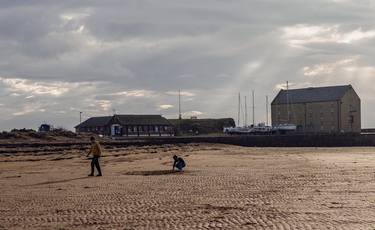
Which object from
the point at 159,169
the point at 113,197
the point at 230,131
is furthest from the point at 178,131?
the point at 113,197

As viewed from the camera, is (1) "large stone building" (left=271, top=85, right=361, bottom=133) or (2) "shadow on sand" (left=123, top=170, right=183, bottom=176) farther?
(1) "large stone building" (left=271, top=85, right=361, bottom=133)

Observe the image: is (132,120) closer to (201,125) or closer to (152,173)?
(201,125)

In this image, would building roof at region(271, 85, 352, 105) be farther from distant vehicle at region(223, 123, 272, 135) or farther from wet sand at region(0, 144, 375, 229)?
wet sand at region(0, 144, 375, 229)

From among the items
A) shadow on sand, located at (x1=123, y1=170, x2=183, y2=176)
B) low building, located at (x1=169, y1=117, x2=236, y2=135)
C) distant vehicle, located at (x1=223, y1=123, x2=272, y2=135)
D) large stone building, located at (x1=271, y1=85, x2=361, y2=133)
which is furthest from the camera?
low building, located at (x1=169, y1=117, x2=236, y2=135)

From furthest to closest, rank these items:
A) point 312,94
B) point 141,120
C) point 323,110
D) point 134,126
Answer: point 312,94 → point 323,110 → point 141,120 → point 134,126

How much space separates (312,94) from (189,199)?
109524 millimetres

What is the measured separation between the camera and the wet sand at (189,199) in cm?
1514

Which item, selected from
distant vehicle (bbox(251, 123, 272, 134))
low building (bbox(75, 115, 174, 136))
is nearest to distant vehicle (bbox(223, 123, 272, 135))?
distant vehicle (bbox(251, 123, 272, 134))

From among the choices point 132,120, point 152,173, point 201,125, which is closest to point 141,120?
point 132,120

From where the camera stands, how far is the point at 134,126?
11838cm

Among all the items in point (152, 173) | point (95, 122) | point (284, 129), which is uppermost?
point (95, 122)

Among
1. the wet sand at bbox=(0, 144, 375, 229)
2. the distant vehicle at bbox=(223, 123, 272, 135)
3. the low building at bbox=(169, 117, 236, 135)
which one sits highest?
the low building at bbox=(169, 117, 236, 135)

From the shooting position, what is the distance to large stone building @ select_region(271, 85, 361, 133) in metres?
120

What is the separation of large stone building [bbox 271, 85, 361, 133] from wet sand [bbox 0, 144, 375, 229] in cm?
9067
